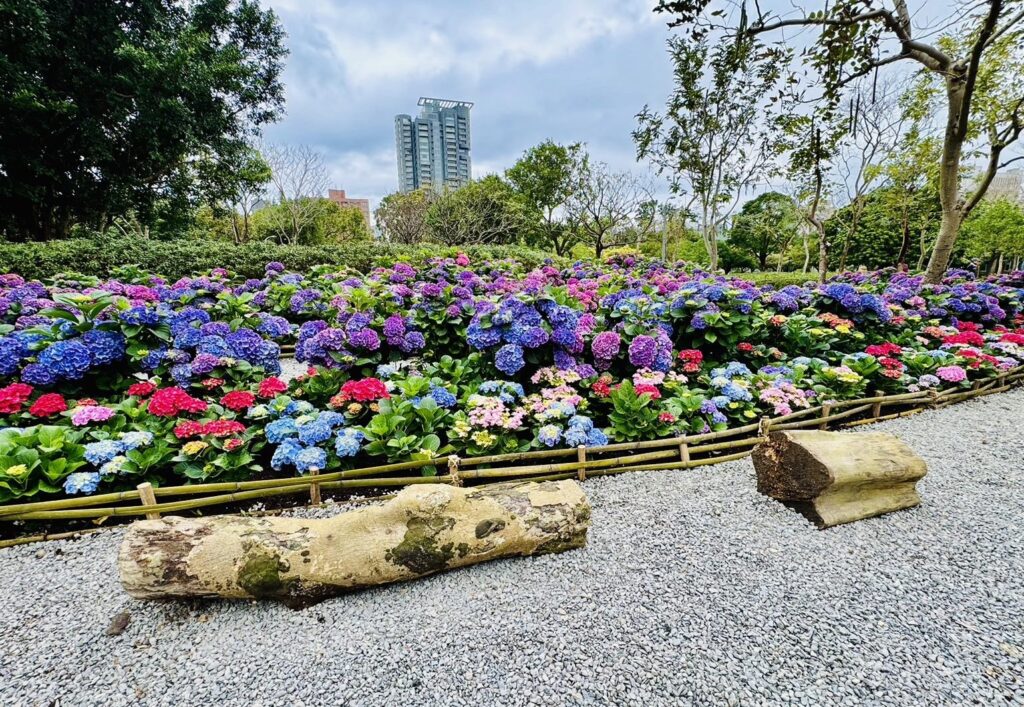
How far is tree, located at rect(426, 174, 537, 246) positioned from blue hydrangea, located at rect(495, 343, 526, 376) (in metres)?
17.5

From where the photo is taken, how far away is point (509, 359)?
8.20ft

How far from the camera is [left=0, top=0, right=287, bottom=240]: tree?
848 cm

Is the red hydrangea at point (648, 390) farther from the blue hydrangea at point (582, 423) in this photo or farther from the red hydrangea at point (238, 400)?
the red hydrangea at point (238, 400)

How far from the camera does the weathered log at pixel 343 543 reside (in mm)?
1290

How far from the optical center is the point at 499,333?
103 inches

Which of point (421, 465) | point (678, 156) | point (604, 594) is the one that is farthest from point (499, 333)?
point (678, 156)

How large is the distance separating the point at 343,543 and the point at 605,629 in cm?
90

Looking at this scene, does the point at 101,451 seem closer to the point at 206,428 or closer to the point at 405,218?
the point at 206,428

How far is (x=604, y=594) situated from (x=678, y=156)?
1213 cm

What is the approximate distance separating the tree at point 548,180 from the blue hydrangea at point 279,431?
19938mm

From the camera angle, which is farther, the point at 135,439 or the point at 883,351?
the point at 883,351

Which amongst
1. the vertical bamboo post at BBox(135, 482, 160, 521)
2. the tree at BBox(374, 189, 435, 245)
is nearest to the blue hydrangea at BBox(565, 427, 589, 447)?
the vertical bamboo post at BBox(135, 482, 160, 521)

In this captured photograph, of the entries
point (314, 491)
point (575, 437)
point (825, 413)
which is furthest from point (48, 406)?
point (825, 413)

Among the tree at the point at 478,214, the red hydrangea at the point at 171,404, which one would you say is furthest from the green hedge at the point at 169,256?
the tree at the point at 478,214
